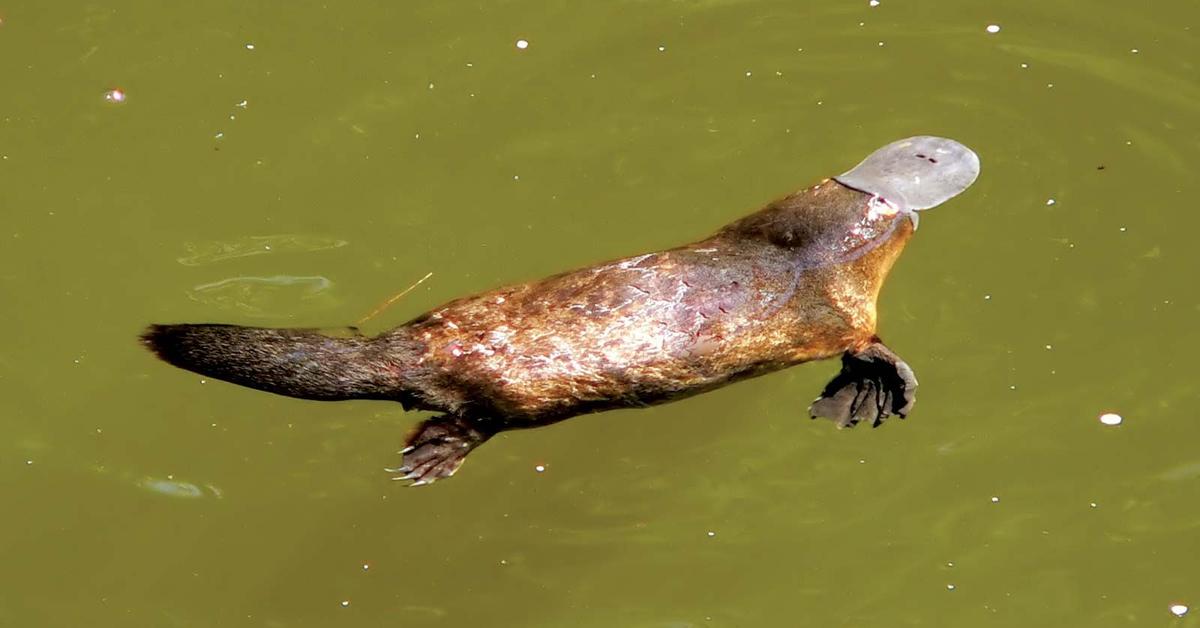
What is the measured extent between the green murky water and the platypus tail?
2.93 ft

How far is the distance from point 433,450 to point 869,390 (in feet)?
4.97

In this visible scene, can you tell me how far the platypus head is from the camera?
15.4ft

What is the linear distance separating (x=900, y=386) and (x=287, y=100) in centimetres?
277

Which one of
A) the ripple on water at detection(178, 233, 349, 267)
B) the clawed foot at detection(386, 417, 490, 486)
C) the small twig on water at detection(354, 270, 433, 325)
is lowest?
the clawed foot at detection(386, 417, 490, 486)

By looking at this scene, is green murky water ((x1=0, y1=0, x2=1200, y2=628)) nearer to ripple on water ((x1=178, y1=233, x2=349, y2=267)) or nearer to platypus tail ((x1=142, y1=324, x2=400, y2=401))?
ripple on water ((x1=178, y1=233, x2=349, y2=267))

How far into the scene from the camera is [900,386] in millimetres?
4273

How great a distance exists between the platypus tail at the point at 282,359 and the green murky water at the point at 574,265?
35.1 inches

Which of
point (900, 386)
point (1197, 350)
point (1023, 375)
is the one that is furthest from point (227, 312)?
point (1197, 350)

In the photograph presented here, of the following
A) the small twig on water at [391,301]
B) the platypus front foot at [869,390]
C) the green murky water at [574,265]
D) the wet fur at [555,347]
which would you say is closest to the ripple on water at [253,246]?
the green murky water at [574,265]

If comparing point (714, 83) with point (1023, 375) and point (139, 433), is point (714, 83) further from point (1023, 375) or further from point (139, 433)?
point (139, 433)

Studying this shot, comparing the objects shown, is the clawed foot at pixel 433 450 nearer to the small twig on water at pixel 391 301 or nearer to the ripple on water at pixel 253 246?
the small twig on water at pixel 391 301

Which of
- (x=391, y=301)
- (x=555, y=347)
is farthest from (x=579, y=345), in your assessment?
(x=391, y=301)

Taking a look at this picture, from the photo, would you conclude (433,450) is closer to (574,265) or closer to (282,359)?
(282,359)

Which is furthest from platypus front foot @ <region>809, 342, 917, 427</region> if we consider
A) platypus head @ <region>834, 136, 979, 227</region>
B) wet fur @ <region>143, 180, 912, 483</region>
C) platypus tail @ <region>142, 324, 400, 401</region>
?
platypus tail @ <region>142, 324, 400, 401</region>
